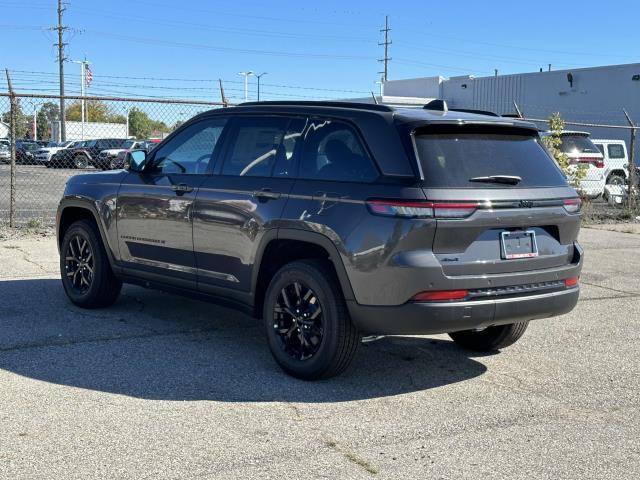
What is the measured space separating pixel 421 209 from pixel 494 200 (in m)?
0.52

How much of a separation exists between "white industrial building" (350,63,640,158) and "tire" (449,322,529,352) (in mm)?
27265

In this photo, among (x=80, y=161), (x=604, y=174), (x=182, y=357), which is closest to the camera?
(x=182, y=357)

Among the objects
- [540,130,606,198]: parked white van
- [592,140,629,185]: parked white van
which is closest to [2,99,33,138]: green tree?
[540,130,606,198]: parked white van

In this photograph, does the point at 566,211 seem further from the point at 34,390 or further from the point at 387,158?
the point at 34,390

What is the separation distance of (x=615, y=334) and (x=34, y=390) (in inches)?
187

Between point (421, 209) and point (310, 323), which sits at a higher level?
point (421, 209)

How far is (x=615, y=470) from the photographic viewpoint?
392cm

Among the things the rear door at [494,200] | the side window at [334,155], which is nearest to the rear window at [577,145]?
the rear door at [494,200]

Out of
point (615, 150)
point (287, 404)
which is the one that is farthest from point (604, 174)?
point (287, 404)

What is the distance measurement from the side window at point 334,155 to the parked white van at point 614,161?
18.1 m

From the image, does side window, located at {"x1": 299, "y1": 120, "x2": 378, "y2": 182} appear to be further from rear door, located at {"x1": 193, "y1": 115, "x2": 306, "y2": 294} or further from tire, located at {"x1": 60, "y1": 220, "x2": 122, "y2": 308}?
tire, located at {"x1": 60, "y1": 220, "x2": 122, "y2": 308}

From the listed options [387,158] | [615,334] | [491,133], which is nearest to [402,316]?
[387,158]

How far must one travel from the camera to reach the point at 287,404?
4785 mm

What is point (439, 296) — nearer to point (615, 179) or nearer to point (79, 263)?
point (79, 263)
